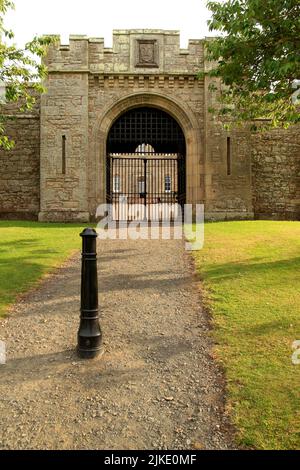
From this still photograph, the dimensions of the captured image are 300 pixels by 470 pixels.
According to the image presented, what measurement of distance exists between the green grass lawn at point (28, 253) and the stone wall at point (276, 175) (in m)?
8.97

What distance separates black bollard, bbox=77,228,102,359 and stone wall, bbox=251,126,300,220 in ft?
48.3

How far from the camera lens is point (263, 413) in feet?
9.17

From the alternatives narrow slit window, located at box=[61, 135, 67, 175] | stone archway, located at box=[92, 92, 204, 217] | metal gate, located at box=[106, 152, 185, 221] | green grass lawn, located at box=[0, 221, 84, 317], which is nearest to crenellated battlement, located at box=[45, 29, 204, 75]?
Answer: stone archway, located at box=[92, 92, 204, 217]

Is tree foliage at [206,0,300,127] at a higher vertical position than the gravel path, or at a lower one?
higher

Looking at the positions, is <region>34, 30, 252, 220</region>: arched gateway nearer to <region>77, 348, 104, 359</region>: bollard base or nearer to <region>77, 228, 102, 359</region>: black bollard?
<region>77, 228, 102, 359</region>: black bollard

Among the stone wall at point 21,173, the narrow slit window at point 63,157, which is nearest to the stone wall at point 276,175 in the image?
the narrow slit window at point 63,157

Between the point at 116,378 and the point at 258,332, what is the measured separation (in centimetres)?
173

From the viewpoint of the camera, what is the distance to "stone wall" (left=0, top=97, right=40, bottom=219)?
17.1 metres

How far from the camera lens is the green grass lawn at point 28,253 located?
6.14m

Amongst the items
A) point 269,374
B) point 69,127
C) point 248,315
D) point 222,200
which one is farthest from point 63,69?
point 269,374

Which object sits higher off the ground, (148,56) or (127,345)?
(148,56)

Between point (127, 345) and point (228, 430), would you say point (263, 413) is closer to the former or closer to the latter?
point (228, 430)

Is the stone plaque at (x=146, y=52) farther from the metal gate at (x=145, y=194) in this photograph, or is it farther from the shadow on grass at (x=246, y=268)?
the shadow on grass at (x=246, y=268)

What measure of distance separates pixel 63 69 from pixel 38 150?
363 centimetres
